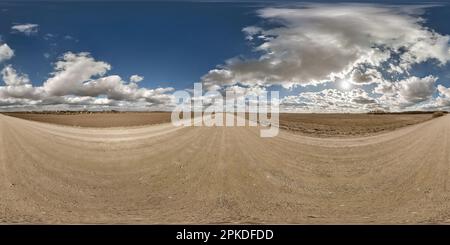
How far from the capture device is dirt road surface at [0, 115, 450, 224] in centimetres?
743

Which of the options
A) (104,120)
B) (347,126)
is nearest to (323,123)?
(347,126)

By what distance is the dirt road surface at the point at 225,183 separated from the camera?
743 centimetres

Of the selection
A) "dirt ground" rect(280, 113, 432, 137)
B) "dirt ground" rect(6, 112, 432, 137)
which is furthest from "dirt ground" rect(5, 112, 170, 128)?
"dirt ground" rect(280, 113, 432, 137)

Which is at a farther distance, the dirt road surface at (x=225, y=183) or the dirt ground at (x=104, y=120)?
the dirt ground at (x=104, y=120)

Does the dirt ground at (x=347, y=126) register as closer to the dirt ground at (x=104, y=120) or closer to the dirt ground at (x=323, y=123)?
the dirt ground at (x=323, y=123)

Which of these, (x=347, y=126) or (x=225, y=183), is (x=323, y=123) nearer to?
(x=347, y=126)

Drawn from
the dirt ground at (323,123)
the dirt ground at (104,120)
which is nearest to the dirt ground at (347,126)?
the dirt ground at (323,123)

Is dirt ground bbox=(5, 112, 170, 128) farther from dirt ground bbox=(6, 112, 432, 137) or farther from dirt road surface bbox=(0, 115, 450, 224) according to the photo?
dirt road surface bbox=(0, 115, 450, 224)

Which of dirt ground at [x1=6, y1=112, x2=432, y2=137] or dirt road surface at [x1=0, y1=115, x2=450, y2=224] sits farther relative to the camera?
dirt ground at [x1=6, y1=112, x2=432, y2=137]

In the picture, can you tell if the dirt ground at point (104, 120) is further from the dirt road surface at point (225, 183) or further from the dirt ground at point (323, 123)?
the dirt road surface at point (225, 183)

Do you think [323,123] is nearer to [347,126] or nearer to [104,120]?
[347,126]

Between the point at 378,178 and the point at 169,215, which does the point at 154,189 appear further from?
the point at 378,178

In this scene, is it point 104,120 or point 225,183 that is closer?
point 225,183

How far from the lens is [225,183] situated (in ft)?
33.4
